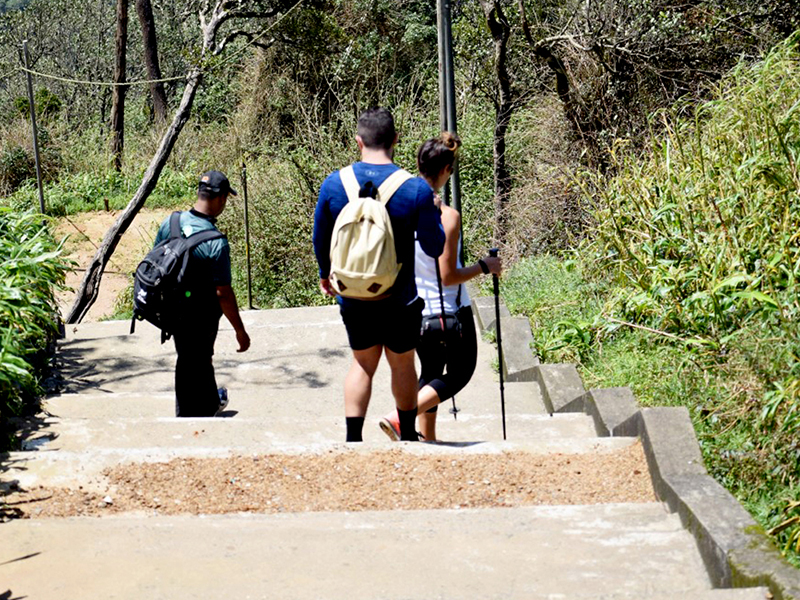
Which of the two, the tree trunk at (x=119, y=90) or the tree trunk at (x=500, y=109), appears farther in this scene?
the tree trunk at (x=119, y=90)

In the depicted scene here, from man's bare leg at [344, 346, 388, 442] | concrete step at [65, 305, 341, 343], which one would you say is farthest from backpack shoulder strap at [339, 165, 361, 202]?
concrete step at [65, 305, 341, 343]

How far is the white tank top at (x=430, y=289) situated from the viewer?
5.11 metres

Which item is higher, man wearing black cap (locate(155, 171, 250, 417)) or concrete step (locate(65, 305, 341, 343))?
man wearing black cap (locate(155, 171, 250, 417))

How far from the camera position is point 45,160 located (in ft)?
67.5

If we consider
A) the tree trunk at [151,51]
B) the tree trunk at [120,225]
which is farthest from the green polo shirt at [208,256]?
the tree trunk at [151,51]

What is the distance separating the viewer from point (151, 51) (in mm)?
22734

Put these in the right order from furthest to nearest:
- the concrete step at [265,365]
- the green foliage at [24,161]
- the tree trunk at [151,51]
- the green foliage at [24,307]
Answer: the tree trunk at [151,51] < the green foliage at [24,161] < the concrete step at [265,365] < the green foliage at [24,307]

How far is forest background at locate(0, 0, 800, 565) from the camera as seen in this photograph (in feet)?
17.3

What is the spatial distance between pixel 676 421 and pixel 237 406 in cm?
353

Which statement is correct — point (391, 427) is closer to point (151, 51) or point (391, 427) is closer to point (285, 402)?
point (285, 402)

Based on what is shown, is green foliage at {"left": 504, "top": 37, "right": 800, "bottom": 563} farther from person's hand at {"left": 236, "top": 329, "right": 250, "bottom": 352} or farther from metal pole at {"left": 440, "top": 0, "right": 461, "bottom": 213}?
metal pole at {"left": 440, "top": 0, "right": 461, "bottom": 213}

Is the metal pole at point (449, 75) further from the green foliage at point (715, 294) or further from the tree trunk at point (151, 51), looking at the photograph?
the tree trunk at point (151, 51)

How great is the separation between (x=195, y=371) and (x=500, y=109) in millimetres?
7910

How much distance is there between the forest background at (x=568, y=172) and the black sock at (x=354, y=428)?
1503mm
